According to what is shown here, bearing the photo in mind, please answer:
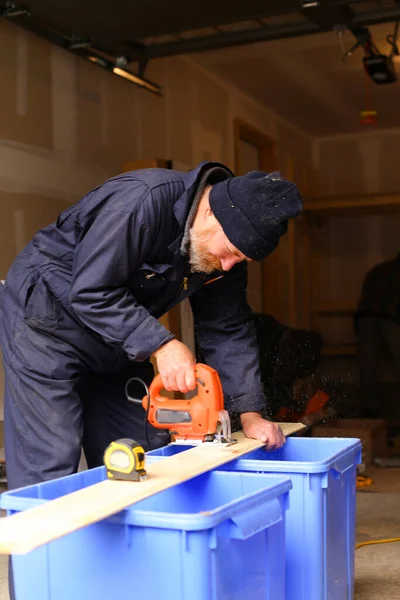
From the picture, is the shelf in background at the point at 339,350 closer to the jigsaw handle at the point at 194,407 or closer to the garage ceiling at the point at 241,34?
the garage ceiling at the point at 241,34

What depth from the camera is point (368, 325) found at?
667cm

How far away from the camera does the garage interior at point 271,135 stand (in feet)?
12.8

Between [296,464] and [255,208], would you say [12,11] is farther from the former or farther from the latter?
[296,464]

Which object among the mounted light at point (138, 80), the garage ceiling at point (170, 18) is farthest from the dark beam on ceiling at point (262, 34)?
the mounted light at point (138, 80)

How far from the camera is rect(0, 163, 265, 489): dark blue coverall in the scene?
1.97 m

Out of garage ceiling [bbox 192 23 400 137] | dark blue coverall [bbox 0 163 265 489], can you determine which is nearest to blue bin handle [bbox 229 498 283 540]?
dark blue coverall [bbox 0 163 265 489]

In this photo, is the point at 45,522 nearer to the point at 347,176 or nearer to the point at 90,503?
the point at 90,503

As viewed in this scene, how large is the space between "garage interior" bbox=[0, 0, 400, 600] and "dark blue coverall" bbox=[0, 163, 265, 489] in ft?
2.83

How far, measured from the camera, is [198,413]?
203 cm

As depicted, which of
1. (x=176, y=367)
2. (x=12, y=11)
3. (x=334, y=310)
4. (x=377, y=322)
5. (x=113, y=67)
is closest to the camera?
(x=176, y=367)

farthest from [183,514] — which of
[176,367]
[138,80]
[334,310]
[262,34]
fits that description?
[334,310]

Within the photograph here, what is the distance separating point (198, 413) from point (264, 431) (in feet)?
0.93

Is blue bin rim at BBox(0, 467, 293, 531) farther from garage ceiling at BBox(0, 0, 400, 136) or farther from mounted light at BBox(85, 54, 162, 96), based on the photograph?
mounted light at BBox(85, 54, 162, 96)

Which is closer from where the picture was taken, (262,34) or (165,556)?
(165,556)
